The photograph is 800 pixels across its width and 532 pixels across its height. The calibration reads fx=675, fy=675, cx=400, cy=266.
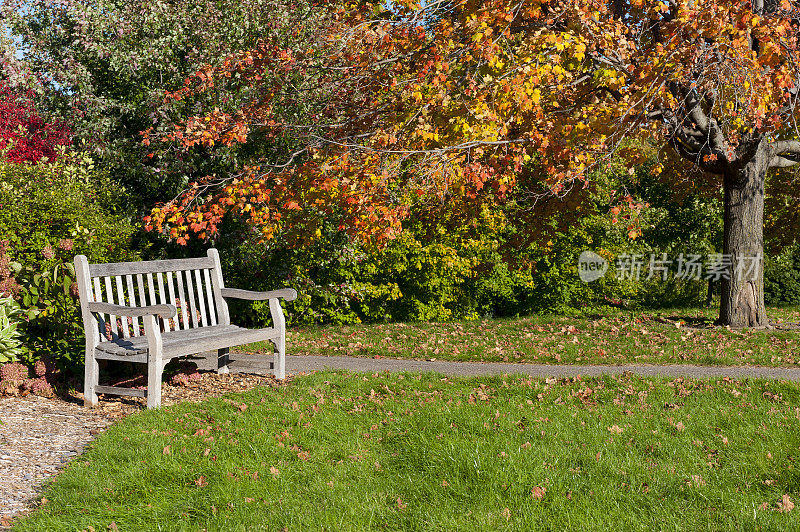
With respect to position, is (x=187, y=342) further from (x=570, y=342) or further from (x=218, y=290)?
(x=570, y=342)

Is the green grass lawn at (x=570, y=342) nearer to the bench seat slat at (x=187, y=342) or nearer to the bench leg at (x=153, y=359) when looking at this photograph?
the bench seat slat at (x=187, y=342)

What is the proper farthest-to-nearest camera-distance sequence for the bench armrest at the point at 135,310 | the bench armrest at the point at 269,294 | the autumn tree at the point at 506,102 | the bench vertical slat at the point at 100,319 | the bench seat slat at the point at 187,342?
the autumn tree at the point at 506,102, the bench armrest at the point at 269,294, the bench vertical slat at the point at 100,319, the bench seat slat at the point at 187,342, the bench armrest at the point at 135,310

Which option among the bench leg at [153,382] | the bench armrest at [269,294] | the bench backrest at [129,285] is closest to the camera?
the bench leg at [153,382]

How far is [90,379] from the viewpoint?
18.6 ft

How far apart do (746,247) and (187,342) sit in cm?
855

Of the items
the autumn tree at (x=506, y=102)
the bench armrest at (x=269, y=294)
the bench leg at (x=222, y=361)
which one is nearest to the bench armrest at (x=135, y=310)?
the bench armrest at (x=269, y=294)

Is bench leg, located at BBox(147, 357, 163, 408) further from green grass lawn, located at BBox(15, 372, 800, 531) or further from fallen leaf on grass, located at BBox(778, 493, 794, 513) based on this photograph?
fallen leaf on grass, located at BBox(778, 493, 794, 513)

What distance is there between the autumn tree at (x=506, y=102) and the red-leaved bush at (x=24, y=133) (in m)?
4.85

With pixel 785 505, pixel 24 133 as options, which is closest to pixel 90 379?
pixel 785 505

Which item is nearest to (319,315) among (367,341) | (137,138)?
(367,341)

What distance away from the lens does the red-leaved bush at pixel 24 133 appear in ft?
44.0

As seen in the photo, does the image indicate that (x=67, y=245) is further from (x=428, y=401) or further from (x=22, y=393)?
(x=428, y=401)

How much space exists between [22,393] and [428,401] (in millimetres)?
3578

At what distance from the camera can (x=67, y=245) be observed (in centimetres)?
663
